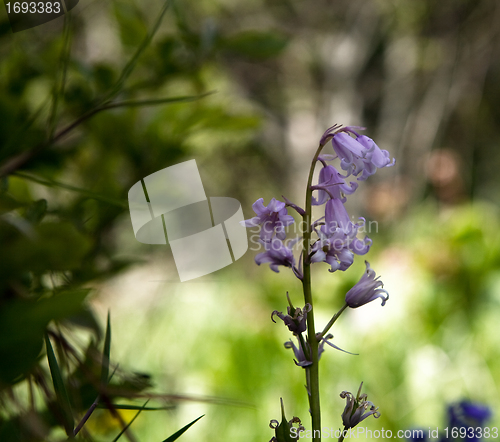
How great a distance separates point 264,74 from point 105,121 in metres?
3.12

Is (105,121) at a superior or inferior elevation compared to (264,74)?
inferior

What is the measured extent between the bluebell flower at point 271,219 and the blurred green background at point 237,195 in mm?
93

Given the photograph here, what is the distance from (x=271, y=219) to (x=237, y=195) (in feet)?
12.1

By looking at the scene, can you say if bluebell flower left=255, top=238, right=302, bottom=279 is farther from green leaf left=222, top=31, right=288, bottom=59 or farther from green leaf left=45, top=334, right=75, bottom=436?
green leaf left=222, top=31, right=288, bottom=59

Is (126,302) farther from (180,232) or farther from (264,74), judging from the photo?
(180,232)

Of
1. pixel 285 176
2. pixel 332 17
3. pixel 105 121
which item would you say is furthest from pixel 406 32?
pixel 105 121

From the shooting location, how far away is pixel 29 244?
176 millimetres

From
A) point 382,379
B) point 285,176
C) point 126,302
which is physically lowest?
point 382,379

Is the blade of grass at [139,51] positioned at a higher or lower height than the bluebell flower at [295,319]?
higher

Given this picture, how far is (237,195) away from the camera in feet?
13.0

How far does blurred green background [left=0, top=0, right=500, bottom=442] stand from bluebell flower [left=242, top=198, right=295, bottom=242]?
0.09m

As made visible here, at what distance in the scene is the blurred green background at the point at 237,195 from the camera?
0.29 metres

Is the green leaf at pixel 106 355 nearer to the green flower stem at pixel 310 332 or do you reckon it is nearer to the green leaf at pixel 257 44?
the green flower stem at pixel 310 332

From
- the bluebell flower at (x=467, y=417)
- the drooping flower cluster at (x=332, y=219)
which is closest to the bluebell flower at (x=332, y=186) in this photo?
the drooping flower cluster at (x=332, y=219)
